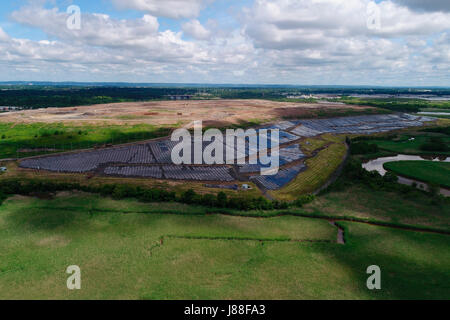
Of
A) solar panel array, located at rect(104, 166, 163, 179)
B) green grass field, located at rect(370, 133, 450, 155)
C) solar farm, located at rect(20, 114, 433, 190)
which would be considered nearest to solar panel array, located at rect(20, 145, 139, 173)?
solar farm, located at rect(20, 114, 433, 190)

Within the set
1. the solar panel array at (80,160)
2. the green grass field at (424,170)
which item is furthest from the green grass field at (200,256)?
the green grass field at (424,170)

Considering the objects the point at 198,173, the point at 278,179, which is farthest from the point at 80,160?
the point at 278,179

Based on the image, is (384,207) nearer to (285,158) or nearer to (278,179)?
(278,179)

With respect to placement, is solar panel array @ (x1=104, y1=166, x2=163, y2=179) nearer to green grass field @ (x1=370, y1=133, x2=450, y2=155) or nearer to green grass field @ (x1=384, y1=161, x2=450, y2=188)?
green grass field @ (x1=384, y1=161, x2=450, y2=188)

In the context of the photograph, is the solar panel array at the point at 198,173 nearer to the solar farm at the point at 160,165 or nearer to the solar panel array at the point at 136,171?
the solar farm at the point at 160,165

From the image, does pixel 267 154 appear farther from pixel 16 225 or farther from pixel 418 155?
pixel 16 225
